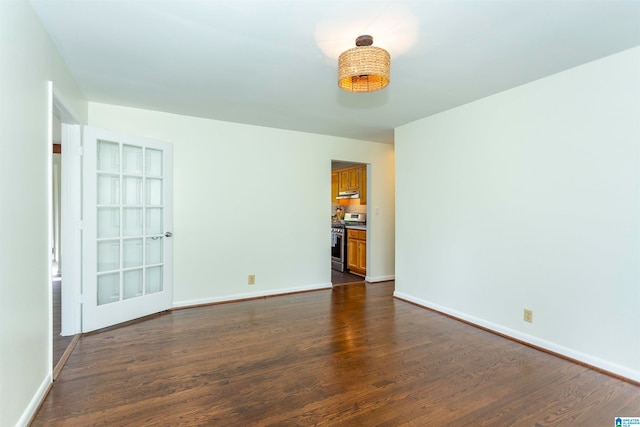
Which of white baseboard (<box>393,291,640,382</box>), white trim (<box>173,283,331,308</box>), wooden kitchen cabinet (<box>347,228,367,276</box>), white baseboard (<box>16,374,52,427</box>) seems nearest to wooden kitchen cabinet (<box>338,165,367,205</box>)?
wooden kitchen cabinet (<box>347,228,367,276</box>)

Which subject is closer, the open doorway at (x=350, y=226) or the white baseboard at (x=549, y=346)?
the white baseboard at (x=549, y=346)

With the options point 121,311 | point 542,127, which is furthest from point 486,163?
point 121,311

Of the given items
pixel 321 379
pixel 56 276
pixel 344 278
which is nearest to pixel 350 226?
pixel 344 278

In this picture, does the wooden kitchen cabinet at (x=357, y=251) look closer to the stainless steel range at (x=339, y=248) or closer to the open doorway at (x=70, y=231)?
the stainless steel range at (x=339, y=248)

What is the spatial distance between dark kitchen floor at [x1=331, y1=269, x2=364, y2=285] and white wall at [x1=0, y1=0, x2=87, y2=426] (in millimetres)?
3868

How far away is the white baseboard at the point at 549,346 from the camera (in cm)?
232

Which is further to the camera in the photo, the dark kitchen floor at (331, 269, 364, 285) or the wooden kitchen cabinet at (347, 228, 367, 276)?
the wooden kitchen cabinet at (347, 228, 367, 276)

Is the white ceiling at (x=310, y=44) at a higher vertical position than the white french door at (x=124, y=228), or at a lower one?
higher

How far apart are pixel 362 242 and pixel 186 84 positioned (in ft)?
12.4

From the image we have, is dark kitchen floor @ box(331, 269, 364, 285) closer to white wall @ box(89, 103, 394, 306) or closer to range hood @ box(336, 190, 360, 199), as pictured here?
white wall @ box(89, 103, 394, 306)

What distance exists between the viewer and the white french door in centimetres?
314

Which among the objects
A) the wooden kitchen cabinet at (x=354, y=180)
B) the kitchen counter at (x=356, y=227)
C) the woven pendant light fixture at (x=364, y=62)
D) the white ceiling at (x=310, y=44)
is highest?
the white ceiling at (x=310, y=44)

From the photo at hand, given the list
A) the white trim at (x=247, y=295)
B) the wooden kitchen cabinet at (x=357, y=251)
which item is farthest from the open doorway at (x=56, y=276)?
the wooden kitchen cabinet at (x=357, y=251)

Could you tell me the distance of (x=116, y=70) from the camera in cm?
265
